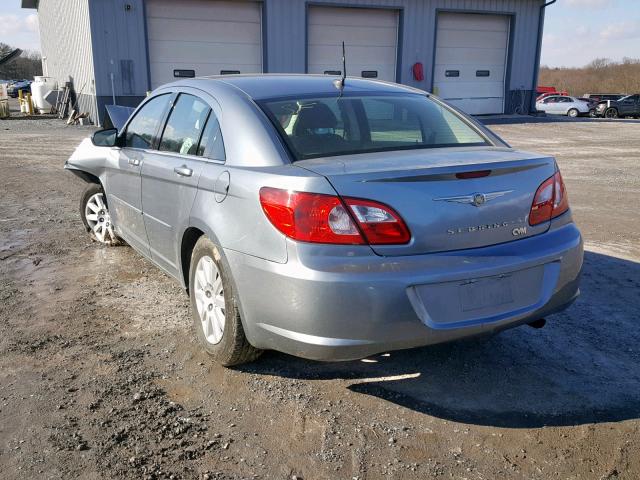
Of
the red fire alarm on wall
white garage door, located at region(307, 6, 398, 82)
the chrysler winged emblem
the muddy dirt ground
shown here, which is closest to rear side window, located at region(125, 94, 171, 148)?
the muddy dirt ground

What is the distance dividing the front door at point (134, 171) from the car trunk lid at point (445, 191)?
1865 millimetres

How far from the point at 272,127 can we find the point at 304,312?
1.07 metres

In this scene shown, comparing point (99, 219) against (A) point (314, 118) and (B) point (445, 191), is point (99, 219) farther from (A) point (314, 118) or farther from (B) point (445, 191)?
(B) point (445, 191)

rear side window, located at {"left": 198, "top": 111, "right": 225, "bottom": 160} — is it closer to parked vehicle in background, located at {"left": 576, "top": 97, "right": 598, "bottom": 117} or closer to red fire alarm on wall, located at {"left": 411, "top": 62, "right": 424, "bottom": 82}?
red fire alarm on wall, located at {"left": 411, "top": 62, "right": 424, "bottom": 82}

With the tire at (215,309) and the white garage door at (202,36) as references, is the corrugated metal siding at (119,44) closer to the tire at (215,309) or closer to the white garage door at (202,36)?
the white garage door at (202,36)

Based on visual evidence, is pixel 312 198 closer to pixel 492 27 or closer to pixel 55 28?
pixel 492 27

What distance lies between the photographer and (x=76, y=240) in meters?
6.34

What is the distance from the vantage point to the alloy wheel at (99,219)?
5926 millimetres

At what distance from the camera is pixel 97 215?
6.02 m

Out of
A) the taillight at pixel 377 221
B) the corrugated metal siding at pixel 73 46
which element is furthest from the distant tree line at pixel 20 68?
the taillight at pixel 377 221

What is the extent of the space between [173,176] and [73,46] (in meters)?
21.6

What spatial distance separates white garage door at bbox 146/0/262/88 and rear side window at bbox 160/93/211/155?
16498 millimetres

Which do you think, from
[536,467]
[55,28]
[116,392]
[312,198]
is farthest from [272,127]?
[55,28]

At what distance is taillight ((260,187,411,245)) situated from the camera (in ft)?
8.97
